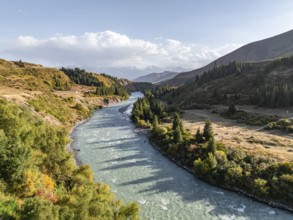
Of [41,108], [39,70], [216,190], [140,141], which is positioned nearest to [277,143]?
[216,190]

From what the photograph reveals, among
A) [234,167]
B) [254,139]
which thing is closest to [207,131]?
[254,139]

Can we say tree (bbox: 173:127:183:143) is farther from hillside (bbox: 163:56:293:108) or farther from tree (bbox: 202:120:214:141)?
hillside (bbox: 163:56:293:108)

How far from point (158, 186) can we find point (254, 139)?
111 ft

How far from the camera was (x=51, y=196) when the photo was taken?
26.1 m

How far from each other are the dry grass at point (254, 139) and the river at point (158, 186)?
1585 cm

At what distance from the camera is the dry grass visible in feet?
170

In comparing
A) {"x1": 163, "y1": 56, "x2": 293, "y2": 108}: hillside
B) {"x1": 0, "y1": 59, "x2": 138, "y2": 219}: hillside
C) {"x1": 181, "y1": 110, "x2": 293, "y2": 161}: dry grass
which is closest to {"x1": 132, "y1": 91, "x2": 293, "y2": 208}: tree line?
{"x1": 181, "y1": 110, "x2": 293, "y2": 161}: dry grass

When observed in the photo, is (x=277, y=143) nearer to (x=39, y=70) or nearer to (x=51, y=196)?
(x=51, y=196)

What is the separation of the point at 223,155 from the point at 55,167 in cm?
3145

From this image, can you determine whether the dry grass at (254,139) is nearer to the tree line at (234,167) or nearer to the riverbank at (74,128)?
the tree line at (234,167)

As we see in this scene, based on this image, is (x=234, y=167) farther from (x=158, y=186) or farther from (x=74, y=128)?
(x=74, y=128)

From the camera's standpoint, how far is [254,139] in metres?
A: 63.2

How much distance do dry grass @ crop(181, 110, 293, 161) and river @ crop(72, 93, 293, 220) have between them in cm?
1585

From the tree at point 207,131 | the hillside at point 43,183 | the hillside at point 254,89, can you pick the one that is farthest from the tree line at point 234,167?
the hillside at point 254,89
